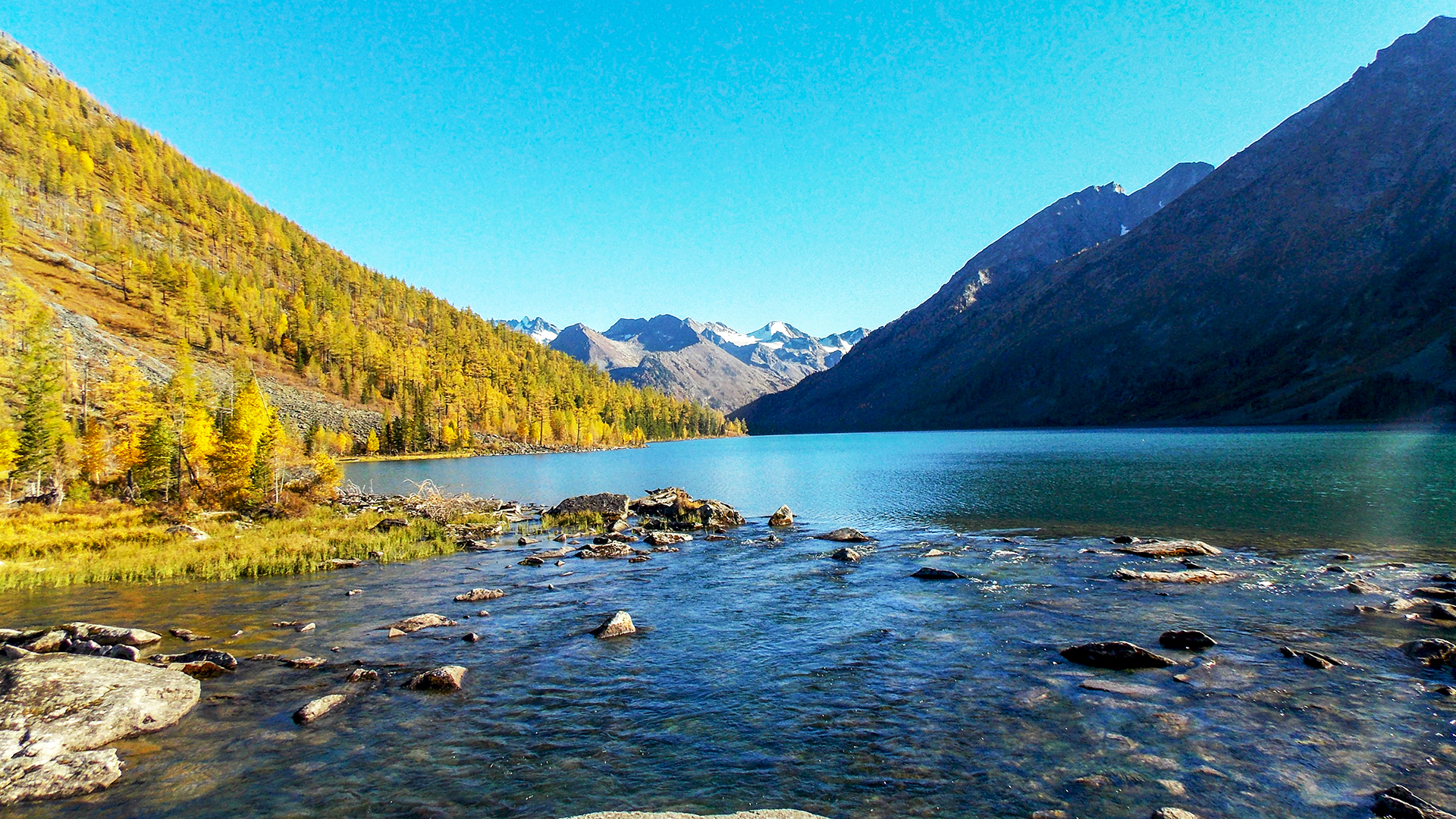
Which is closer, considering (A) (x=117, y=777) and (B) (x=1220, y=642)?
(A) (x=117, y=777)

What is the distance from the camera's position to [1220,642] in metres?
19.5

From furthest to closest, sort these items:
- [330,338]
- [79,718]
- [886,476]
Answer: [330,338]
[886,476]
[79,718]

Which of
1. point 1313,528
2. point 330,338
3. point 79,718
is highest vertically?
point 330,338

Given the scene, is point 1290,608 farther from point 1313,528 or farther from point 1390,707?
point 1313,528

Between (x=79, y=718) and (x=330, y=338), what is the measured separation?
21145 centimetres

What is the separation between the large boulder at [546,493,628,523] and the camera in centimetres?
5597

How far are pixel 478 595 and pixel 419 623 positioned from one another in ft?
14.4

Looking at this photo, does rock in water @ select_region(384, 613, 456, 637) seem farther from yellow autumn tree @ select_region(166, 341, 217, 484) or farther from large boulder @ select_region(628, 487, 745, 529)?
yellow autumn tree @ select_region(166, 341, 217, 484)

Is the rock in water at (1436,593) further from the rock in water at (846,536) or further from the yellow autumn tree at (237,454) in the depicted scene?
the yellow autumn tree at (237,454)

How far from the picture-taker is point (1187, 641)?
762 inches

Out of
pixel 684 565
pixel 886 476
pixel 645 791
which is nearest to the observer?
pixel 645 791

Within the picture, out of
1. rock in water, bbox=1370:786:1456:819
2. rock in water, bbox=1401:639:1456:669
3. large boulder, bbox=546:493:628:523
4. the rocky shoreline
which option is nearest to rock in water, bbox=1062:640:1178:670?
the rocky shoreline

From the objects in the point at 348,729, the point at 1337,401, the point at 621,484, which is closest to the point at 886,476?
the point at 621,484

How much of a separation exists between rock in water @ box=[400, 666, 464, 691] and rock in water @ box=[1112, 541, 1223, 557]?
33237 millimetres
